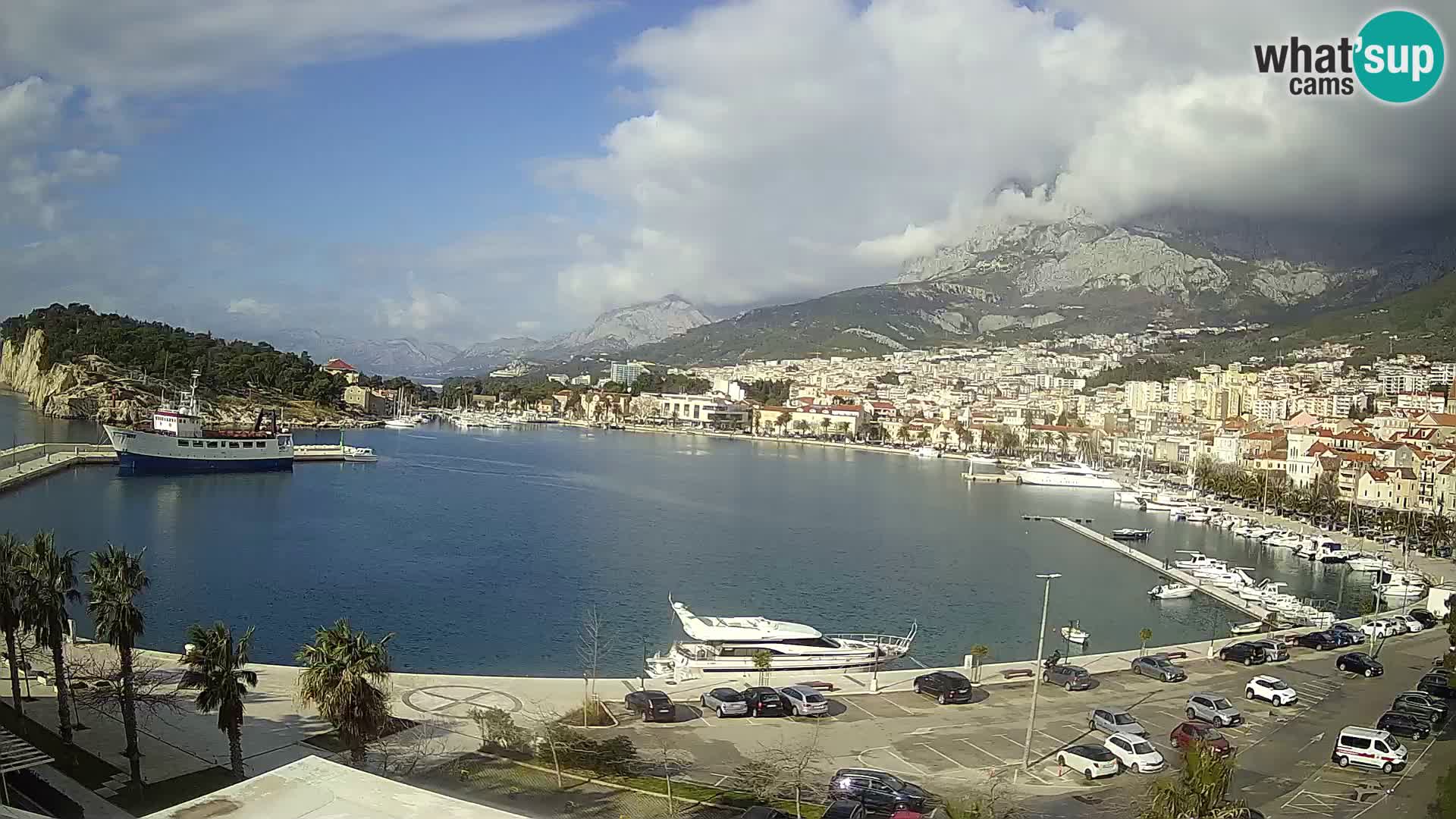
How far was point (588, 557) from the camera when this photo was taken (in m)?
22.2

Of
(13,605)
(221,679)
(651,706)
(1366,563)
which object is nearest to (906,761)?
(651,706)

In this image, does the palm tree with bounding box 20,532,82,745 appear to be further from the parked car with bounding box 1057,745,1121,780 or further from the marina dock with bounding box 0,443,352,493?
the marina dock with bounding box 0,443,352,493

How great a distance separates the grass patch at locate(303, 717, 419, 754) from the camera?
28.1ft

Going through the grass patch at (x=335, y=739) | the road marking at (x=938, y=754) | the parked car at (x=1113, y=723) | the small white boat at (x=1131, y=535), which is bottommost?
the small white boat at (x=1131, y=535)

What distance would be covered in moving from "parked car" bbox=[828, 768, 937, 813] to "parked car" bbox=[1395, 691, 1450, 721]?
6.31 meters

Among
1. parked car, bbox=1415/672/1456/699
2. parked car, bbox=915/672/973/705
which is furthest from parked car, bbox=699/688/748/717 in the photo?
parked car, bbox=1415/672/1456/699

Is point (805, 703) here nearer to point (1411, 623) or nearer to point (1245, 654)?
point (1245, 654)

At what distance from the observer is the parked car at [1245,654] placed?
12.9m

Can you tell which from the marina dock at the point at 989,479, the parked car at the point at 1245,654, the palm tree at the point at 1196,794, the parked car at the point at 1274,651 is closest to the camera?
the palm tree at the point at 1196,794

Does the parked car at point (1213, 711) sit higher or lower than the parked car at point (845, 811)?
lower

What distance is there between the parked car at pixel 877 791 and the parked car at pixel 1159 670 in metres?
5.47

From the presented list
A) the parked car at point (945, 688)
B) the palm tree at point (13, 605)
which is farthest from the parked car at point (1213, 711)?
the palm tree at point (13, 605)

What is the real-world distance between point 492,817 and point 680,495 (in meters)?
30.0

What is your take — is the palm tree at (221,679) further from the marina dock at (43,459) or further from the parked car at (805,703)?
the marina dock at (43,459)
